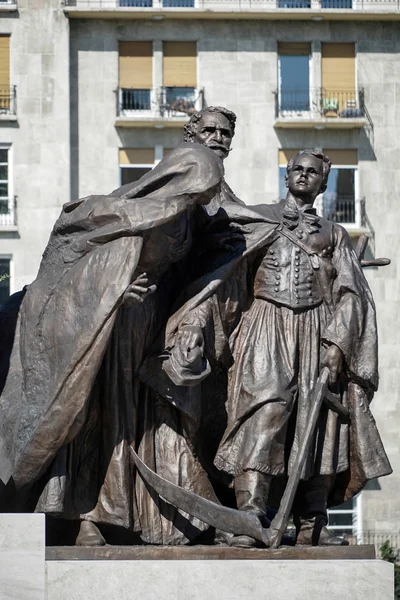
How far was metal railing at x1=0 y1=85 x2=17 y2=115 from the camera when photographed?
4319cm

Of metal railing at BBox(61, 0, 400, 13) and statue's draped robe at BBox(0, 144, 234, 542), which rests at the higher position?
metal railing at BBox(61, 0, 400, 13)

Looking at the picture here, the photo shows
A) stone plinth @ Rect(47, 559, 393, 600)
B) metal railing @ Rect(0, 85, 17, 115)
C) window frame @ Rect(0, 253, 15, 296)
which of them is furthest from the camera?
metal railing @ Rect(0, 85, 17, 115)

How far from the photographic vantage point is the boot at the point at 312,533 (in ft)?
42.8

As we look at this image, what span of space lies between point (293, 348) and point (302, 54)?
31965 millimetres

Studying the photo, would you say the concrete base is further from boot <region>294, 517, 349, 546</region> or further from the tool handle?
boot <region>294, 517, 349, 546</region>

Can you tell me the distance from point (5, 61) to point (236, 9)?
5.60m

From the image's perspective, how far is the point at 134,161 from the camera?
43469 millimetres

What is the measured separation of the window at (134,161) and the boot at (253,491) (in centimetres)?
3078

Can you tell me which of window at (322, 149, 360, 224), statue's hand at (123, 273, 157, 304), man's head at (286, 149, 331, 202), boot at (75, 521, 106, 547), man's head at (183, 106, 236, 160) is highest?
man's head at (183, 106, 236, 160)

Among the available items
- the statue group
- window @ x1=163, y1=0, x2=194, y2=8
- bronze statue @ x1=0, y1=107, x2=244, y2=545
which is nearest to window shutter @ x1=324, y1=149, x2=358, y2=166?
window @ x1=163, y1=0, x2=194, y2=8

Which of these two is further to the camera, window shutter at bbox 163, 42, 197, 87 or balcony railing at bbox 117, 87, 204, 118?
window shutter at bbox 163, 42, 197, 87

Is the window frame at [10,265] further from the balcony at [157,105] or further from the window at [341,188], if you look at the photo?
the window at [341,188]

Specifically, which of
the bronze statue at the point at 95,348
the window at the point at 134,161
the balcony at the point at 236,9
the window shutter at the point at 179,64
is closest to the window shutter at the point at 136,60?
the window shutter at the point at 179,64

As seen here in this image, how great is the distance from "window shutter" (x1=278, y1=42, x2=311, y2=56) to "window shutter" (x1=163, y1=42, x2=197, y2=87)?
2.09 meters
